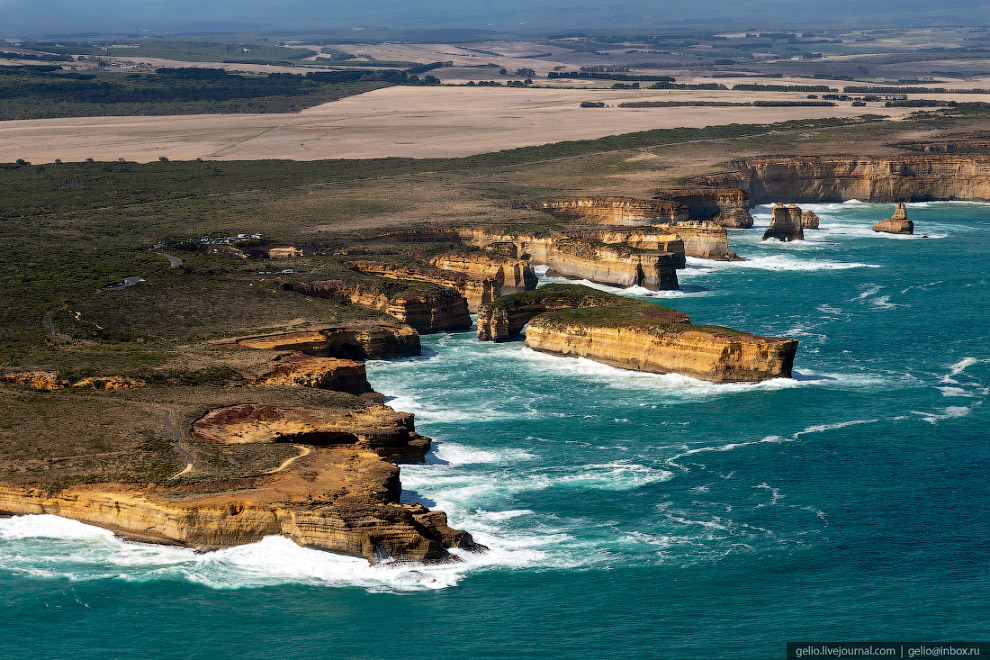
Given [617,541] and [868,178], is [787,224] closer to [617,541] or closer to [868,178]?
[868,178]

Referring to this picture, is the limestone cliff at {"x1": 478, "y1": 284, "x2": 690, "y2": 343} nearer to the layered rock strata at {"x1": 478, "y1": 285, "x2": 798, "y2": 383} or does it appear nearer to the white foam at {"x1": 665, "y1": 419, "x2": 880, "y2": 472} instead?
the layered rock strata at {"x1": 478, "y1": 285, "x2": 798, "y2": 383}

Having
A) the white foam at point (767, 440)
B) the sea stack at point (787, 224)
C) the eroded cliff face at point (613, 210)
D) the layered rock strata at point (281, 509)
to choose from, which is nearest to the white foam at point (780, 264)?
the eroded cliff face at point (613, 210)

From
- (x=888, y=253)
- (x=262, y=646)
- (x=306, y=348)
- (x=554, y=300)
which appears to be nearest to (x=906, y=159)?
(x=888, y=253)

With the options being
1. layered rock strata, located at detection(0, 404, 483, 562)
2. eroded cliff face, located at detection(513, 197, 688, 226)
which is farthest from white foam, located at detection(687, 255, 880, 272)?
layered rock strata, located at detection(0, 404, 483, 562)

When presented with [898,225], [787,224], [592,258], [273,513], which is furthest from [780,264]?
[273,513]

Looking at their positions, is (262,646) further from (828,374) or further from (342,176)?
(342,176)
